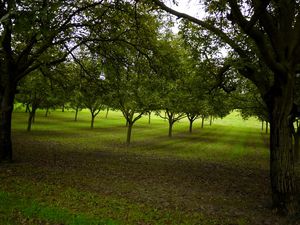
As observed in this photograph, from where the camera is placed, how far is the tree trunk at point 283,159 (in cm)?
1158

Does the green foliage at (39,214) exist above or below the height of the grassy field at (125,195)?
above

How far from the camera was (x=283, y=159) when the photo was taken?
11727 millimetres

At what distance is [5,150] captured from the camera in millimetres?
18719

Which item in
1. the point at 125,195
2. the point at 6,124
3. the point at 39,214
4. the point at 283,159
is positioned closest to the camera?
the point at 39,214

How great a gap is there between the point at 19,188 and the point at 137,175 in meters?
6.93

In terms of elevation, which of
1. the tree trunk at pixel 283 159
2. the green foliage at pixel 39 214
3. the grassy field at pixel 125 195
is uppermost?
the tree trunk at pixel 283 159

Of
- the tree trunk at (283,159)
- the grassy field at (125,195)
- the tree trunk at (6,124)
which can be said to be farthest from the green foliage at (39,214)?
the tree trunk at (6,124)

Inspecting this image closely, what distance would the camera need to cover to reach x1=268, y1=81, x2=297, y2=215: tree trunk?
38.0 feet

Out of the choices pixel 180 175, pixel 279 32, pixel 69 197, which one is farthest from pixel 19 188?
pixel 279 32

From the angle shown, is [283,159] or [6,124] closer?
[283,159]

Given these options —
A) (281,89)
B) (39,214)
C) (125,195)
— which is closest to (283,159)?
(281,89)

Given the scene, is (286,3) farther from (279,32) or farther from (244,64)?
(244,64)

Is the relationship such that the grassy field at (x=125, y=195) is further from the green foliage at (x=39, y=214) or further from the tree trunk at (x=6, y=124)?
the tree trunk at (x=6, y=124)

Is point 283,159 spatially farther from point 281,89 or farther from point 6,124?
point 6,124
